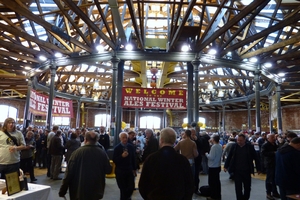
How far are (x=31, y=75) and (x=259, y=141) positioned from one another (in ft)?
42.5

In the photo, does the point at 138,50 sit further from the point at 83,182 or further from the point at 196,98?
the point at 83,182

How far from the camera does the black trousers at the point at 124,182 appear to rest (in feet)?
15.7

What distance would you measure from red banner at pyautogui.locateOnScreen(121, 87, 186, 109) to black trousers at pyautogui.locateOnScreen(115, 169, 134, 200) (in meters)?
5.66

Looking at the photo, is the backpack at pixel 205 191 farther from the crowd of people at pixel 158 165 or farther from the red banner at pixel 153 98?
the red banner at pixel 153 98

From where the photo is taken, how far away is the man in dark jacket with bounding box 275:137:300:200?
3.96 meters

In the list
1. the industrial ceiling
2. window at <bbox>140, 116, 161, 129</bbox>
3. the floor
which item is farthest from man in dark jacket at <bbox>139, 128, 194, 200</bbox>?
window at <bbox>140, 116, 161, 129</bbox>

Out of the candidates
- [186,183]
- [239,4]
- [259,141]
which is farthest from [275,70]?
[186,183]

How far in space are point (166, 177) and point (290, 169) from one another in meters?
2.71

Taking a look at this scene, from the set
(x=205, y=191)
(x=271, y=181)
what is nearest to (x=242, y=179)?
(x=205, y=191)

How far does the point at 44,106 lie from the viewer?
43.1 ft

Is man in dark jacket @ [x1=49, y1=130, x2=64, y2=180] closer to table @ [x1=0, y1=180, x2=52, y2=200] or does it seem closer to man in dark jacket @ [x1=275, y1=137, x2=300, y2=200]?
table @ [x1=0, y1=180, x2=52, y2=200]

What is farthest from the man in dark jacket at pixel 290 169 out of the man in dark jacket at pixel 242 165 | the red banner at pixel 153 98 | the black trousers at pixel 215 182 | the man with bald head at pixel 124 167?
the red banner at pixel 153 98

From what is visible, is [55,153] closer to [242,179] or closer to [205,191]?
[205,191]

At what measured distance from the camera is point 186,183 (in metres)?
2.54
